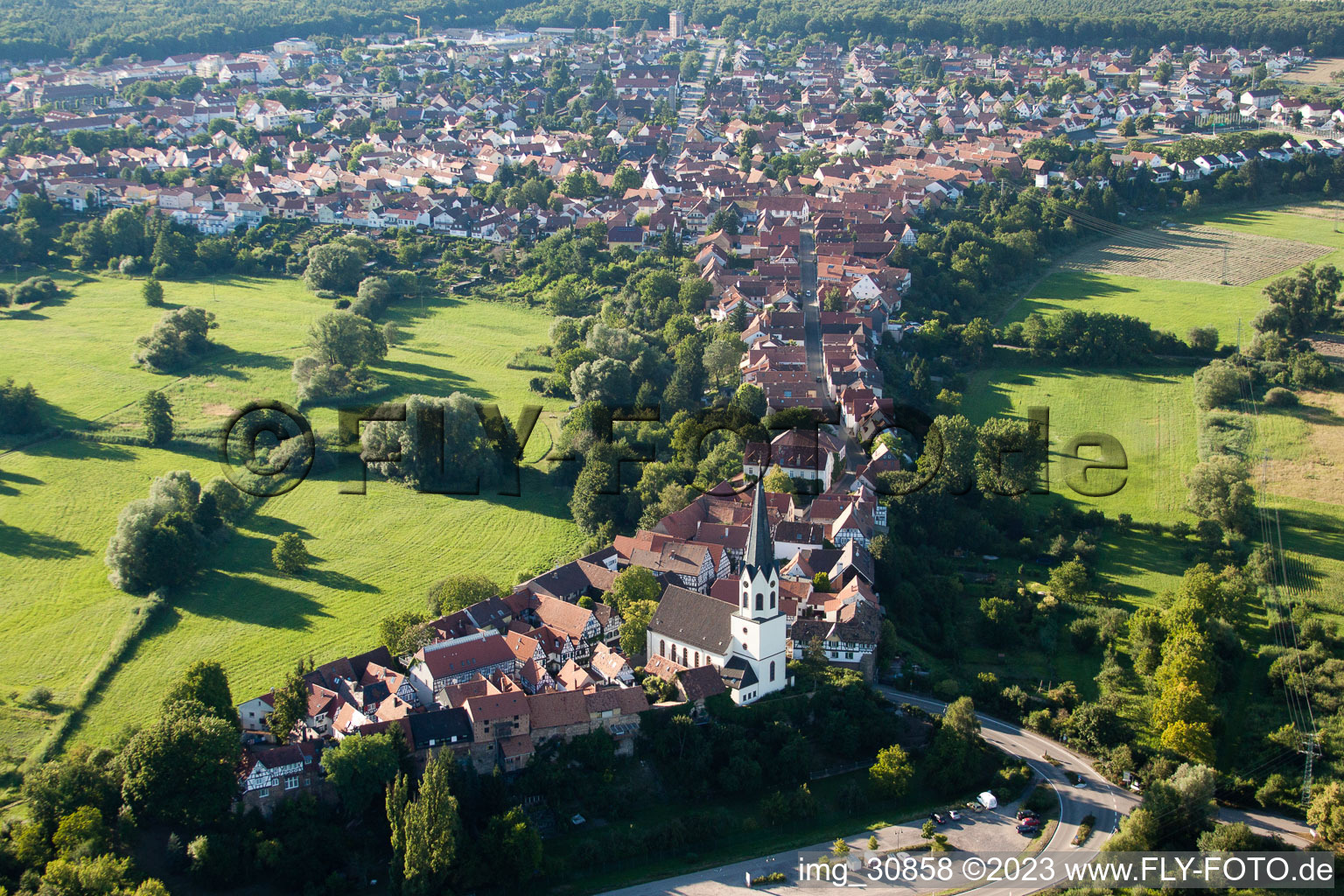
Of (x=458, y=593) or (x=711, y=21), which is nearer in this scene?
(x=458, y=593)

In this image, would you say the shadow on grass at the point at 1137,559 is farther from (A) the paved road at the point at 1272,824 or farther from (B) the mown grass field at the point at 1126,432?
(A) the paved road at the point at 1272,824

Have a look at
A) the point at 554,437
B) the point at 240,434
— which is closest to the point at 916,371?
the point at 554,437

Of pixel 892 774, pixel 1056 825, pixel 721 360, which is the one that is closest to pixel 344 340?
pixel 721 360

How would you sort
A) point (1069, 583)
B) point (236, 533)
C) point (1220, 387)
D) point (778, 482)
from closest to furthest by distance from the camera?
point (1069, 583), point (778, 482), point (236, 533), point (1220, 387)

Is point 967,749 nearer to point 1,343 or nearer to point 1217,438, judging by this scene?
point 1217,438

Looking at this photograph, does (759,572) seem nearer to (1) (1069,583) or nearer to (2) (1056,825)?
(2) (1056,825)

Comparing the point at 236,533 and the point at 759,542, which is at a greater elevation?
the point at 759,542

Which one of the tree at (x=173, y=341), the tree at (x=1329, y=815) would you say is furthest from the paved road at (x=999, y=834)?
the tree at (x=173, y=341)
